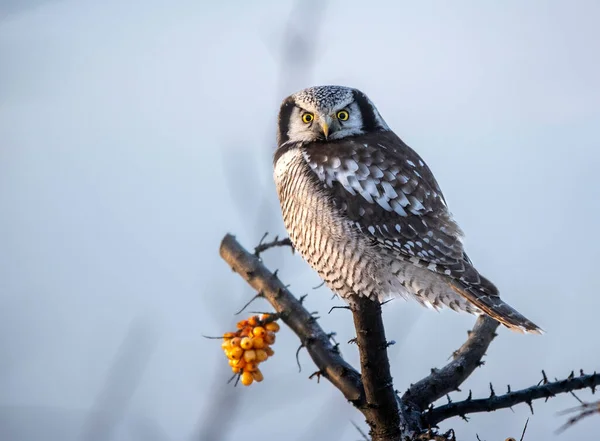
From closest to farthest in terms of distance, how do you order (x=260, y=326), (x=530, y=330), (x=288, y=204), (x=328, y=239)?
(x=530, y=330)
(x=260, y=326)
(x=328, y=239)
(x=288, y=204)

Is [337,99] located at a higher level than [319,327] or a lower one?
higher

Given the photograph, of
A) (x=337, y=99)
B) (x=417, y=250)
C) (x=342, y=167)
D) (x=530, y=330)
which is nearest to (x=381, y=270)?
(x=417, y=250)

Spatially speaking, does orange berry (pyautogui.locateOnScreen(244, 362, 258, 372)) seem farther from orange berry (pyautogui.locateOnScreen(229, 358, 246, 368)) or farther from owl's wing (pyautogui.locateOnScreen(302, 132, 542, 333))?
owl's wing (pyautogui.locateOnScreen(302, 132, 542, 333))

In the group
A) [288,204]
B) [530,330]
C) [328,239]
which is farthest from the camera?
[288,204]

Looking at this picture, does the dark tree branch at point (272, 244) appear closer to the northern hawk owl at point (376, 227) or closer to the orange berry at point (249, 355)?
the northern hawk owl at point (376, 227)

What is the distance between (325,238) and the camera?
127 inches

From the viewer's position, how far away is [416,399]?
3.17 metres

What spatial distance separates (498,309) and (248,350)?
3.27 feet

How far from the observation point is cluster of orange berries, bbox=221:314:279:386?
2928mm

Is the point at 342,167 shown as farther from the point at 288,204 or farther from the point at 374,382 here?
the point at 374,382

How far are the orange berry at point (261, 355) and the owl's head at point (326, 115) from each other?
109 cm

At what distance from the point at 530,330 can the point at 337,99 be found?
4.80 feet

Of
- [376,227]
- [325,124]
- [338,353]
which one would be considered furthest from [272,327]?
[325,124]

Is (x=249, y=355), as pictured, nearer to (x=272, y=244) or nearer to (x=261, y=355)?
(x=261, y=355)
